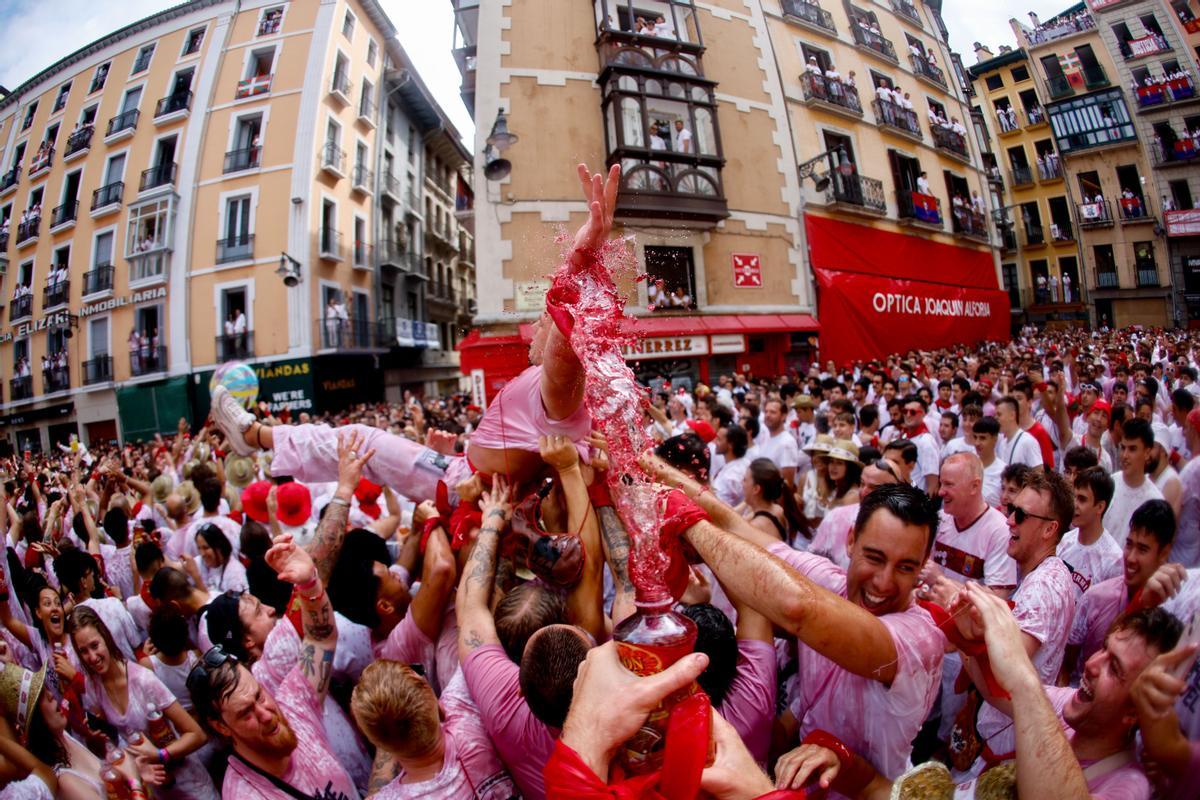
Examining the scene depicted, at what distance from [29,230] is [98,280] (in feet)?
14.6

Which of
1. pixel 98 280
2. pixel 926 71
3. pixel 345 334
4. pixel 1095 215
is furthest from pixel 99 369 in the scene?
pixel 926 71

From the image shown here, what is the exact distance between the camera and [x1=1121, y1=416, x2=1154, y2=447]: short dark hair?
376cm

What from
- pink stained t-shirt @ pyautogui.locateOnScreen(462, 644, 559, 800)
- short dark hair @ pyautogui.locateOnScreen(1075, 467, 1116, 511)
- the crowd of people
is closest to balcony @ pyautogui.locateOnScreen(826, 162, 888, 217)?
the crowd of people

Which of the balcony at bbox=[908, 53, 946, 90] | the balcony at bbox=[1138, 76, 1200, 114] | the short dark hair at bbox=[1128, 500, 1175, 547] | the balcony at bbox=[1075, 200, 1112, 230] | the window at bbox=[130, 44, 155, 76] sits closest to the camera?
the short dark hair at bbox=[1128, 500, 1175, 547]

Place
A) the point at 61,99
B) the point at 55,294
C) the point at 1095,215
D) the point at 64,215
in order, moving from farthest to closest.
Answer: the point at 1095,215
the point at 55,294
the point at 64,215
the point at 61,99

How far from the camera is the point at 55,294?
32.2ft

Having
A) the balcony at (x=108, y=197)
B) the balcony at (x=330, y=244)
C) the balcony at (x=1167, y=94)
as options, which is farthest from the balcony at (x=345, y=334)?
the balcony at (x=1167, y=94)

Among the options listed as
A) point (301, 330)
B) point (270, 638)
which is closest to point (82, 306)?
point (301, 330)

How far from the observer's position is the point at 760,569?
146 cm

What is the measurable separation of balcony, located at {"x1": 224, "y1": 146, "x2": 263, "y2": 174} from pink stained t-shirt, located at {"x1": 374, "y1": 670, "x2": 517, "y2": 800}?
687 inches

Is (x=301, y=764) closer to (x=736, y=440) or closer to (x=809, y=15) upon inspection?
(x=736, y=440)

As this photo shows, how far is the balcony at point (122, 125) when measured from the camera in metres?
10.7

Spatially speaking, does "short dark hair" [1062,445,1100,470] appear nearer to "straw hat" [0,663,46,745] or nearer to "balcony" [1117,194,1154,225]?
"straw hat" [0,663,46,745]

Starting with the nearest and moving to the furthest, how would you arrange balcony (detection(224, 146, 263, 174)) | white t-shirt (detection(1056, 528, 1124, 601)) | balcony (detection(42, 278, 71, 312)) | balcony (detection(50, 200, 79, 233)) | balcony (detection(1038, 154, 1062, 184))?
white t-shirt (detection(1056, 528, 1124, 601)) < balcony (detection(50, 200, 79, 233)) < balcony (detection(42, 278, 71, 312)) < balcony (detection(1038, 154, 1062, 184)) < balcony (detection(224, 146, 263, 174))
